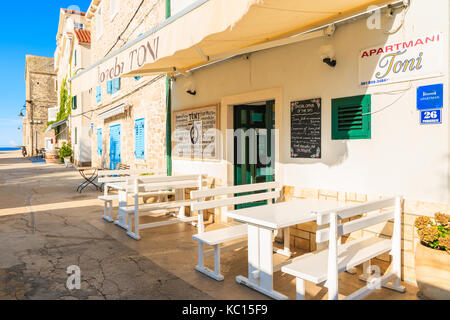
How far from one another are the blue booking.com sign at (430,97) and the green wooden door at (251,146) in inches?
95.8

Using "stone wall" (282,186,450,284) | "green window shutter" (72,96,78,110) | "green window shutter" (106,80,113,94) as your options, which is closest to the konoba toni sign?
"stone wall" (282,186,450,284)

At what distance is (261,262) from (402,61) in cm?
245

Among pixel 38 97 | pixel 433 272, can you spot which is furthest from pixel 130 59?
pixel 38 97

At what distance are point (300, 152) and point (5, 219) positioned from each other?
571 centimetres

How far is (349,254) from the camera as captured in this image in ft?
9.68

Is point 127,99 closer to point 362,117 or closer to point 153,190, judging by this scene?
point 153,190

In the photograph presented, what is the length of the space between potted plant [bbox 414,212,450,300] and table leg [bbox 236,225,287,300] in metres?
1.16

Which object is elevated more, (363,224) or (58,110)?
(58,110)

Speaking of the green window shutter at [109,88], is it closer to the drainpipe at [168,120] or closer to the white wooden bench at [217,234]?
the drainpipe at [168,120]

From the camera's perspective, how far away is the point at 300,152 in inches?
174

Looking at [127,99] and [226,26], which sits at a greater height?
[127,99]

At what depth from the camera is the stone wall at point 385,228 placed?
3.23 m

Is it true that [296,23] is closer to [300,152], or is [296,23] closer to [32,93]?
[300,152]
